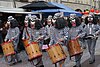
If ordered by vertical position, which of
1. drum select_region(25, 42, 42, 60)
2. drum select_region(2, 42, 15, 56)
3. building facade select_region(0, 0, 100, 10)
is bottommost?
building facade select_region(0, 0, 100, 10)

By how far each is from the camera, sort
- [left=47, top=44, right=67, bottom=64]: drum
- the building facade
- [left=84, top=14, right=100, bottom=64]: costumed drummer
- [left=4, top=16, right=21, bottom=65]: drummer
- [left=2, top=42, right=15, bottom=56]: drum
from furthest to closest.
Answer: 1. the building facade
2. [left=4, top=16, right=21, bottom=65]: drummer
3. [left=2, top=42, right=15, bottom=56]: drum
4. [left=84, top=14, right=100, bottom=64]: costumed drummer
5. [left=47, top=44, right=67, bottom=64]: drum

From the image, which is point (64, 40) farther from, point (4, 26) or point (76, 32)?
point (4, 26)

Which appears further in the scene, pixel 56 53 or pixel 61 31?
pixel 61 31

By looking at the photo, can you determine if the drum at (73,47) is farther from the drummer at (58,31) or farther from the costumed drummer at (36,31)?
the costumed drummer at (36,31)

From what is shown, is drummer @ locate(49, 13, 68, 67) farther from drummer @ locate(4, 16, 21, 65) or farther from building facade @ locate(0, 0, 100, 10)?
building facade @ locate(0, 0, 100, 10)

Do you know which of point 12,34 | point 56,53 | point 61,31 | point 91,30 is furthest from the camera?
point 12,34

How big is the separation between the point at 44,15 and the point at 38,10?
1.56ft

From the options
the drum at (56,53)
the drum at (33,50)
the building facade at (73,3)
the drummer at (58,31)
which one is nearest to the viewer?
the drum at (56,53)

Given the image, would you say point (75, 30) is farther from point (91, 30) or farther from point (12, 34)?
point (12, 34)

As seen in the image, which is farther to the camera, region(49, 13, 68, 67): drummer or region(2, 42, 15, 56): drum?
region(2, 42, 15, 56): drum

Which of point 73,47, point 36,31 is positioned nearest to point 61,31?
point 73,47

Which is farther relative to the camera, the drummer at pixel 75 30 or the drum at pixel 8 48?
the drum at pixel 8 48

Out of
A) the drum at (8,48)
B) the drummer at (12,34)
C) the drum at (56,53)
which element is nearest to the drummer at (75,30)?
the drum at (56,53)

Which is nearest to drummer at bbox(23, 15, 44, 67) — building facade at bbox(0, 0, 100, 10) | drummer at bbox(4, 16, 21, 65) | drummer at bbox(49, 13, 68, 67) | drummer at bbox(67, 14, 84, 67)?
drummer at bbox(49, 13, 68, 67)
